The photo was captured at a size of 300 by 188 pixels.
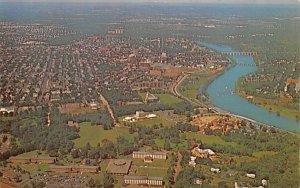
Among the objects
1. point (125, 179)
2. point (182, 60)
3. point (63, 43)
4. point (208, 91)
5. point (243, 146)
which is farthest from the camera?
point (182, 60)

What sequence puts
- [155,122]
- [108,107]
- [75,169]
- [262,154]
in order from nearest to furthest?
[75,169]
[262,154]
[155,122]
[108,107]

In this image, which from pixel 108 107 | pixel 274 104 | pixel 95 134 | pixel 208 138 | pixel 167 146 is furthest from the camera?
pixel 274 104

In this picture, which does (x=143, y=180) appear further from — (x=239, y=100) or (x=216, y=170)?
(x=239, y=100)

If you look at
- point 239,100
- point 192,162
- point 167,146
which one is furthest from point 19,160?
point 239,100

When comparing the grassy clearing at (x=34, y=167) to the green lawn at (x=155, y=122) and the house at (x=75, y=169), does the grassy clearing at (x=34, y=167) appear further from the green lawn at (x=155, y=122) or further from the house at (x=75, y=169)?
the green lawn at (x=155, y=122)

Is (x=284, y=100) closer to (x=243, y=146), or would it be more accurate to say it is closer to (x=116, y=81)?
(x=243, y=146)

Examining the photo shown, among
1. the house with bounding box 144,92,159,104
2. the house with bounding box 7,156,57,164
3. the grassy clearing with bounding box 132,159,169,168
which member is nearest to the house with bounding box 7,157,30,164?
the house with bounding box 7,156,57,164

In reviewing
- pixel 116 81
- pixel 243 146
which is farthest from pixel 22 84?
pixel 243 146
